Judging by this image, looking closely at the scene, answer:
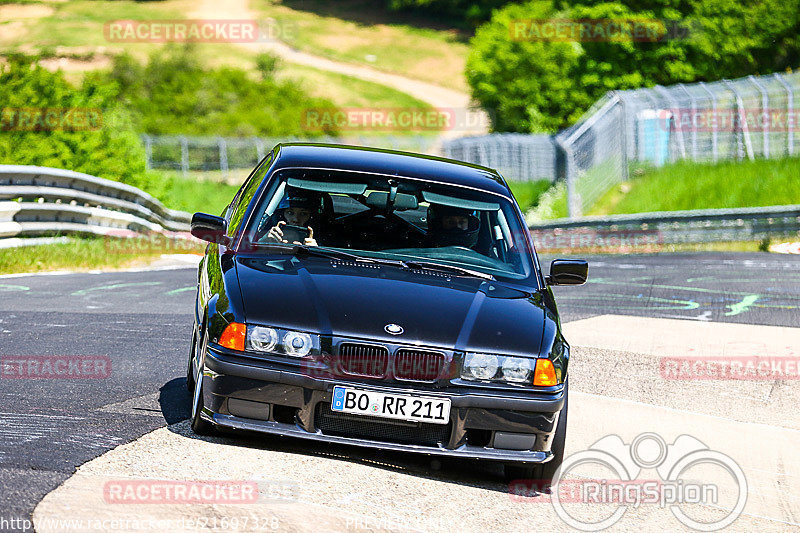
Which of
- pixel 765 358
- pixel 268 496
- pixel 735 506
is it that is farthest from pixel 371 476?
pixel 765 358

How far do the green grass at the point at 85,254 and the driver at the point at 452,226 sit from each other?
30.1ft

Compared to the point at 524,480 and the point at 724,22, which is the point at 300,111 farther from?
the point at 524,480

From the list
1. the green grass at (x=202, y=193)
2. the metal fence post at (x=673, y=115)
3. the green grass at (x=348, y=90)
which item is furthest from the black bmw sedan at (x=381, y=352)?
the green grass at (x=348, y=90)

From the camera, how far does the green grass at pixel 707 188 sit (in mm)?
28516

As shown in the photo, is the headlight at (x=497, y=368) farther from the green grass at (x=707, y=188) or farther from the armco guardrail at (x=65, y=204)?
the green grass at (x=707, y=188)

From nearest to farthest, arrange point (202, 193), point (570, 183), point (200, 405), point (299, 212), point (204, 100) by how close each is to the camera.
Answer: point (200, 405) → point (299, 212) → point (570, 183) → point (202, 193) → point (204, 100)

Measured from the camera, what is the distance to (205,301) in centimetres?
634

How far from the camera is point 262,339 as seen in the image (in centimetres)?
560

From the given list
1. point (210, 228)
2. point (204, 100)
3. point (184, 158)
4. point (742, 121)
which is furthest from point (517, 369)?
point (204, 100)

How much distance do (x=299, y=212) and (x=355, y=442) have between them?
1834mm

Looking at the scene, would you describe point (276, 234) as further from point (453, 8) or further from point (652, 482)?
point (453, 8)

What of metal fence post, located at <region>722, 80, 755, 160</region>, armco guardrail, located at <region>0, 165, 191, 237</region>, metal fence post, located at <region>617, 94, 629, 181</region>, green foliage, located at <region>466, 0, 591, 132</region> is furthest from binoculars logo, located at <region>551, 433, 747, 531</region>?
green foliage, located at <region>466, 0, 591, 132</region>

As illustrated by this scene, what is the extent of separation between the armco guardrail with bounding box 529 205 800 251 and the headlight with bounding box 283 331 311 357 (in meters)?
18.9

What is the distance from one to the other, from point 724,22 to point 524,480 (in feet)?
175
